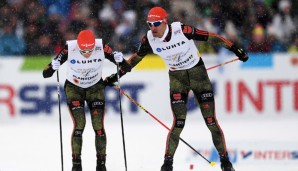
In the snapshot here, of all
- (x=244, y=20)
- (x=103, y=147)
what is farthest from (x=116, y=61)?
(x=244, y=20)

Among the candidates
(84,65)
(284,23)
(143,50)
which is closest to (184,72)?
(143,50)

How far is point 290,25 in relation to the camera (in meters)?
15.4

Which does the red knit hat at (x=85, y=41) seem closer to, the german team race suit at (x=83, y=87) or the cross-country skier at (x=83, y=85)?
the cross-country skier at (x=83, y=85)

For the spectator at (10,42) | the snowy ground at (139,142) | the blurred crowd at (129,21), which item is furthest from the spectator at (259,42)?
the spectator at (10,42)

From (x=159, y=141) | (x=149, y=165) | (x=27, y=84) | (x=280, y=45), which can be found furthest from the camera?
(x=280, y=45)

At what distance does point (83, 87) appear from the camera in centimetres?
981

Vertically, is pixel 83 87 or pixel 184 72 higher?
pixel 184 72

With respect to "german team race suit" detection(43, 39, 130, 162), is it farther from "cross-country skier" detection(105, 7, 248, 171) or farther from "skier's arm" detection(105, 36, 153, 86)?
"cross-country skier" detection(105, 7, 248, 171)

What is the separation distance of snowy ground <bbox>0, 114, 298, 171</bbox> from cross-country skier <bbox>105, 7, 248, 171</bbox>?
951 millimetres

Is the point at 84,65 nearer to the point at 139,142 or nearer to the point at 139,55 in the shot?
the point at 139,55

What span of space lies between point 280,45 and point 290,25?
688 millimetres

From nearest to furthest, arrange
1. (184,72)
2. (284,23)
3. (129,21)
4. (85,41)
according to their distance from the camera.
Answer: (85,41) → (184,72) → (129,21) → (284,23)

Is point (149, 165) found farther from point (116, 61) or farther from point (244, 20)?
point (244, 20)

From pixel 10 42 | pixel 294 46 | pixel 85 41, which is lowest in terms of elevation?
pixel 85 41
